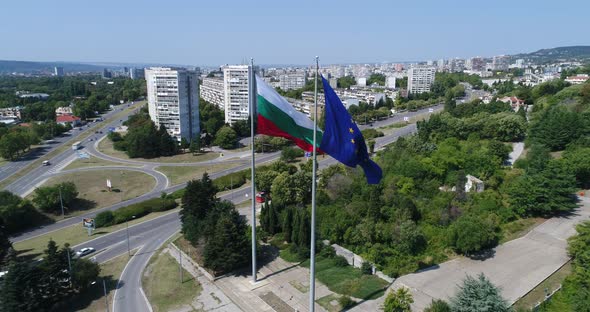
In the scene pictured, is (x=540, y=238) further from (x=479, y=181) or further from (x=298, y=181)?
(x=298, y=181)

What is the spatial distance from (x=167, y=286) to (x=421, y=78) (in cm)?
13353

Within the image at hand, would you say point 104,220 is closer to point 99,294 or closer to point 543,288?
point 99,294

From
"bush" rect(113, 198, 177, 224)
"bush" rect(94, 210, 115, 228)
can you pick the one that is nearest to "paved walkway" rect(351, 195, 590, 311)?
"bush" rect(113, 198, 177, 224)

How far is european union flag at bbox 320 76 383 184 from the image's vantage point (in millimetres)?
16812

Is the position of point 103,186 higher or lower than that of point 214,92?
lower

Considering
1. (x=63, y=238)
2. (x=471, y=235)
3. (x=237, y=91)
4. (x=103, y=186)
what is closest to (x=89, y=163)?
(x=103, y=186)

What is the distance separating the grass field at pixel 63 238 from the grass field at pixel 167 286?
10.8 meters

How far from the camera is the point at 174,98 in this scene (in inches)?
3093

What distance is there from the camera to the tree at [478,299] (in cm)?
1809

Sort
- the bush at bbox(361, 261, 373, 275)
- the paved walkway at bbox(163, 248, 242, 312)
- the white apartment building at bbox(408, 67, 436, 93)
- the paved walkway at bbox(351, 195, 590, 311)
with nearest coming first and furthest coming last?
the paved walkway at bbox(163, 248, 242, 312)
the paved walkway at bbox(351, 195, 590, 311)
the bush at bbox(361, 261, 373, 275)
the white apartment building at bbox(408, 67, 436, 93)

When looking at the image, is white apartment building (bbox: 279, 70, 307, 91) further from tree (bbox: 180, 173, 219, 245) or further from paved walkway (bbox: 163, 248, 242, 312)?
paved walkway (bbox: 163, 248, 242, 312)

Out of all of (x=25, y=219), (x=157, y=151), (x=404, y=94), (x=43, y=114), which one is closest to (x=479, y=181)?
(x=25, y=219)

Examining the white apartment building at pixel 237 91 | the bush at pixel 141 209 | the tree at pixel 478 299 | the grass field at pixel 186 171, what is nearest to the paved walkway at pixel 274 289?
the tree at pixel 478 299

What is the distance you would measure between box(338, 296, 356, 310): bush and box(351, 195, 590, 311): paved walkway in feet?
1.36
